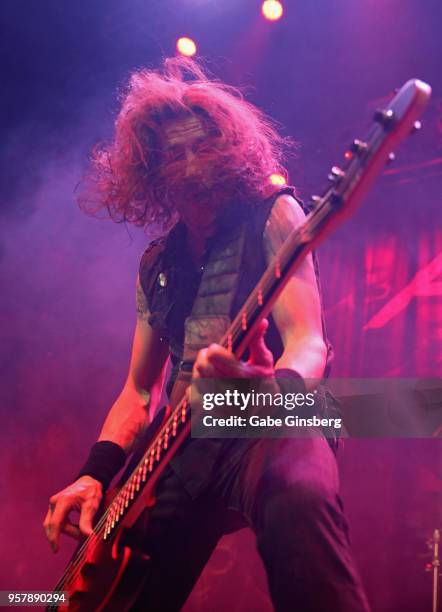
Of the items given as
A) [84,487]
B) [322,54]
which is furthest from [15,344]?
[322,54]

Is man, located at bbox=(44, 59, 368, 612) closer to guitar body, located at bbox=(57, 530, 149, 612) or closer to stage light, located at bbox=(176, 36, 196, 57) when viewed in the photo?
guitar body, located at bbox=(57, 530, 149, 612)

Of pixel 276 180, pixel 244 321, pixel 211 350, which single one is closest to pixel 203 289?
pixel 244 321

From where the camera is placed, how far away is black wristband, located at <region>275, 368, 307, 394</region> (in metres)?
1.26

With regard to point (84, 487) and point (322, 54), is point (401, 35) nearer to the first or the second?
point (322, 54)

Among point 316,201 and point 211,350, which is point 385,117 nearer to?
point 316,201

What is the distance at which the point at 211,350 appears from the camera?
3.76 ft

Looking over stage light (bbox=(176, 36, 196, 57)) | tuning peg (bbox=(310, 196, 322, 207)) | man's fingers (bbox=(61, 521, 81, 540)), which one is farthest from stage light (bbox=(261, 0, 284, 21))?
man's fingers (bbox=(61, 521, 81, 540))

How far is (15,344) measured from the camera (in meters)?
3.70

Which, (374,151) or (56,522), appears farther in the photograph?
(56,522)

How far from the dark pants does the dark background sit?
202cm

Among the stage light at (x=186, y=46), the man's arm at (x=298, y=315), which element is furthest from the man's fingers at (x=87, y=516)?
the stage light at (x=186, y=46)

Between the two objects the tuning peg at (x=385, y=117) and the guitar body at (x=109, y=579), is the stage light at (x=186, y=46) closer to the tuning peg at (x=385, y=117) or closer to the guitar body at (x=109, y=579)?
the tuning peg at (x=385, y=117)

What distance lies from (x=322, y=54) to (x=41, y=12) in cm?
164

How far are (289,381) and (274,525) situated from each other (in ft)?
0.97
